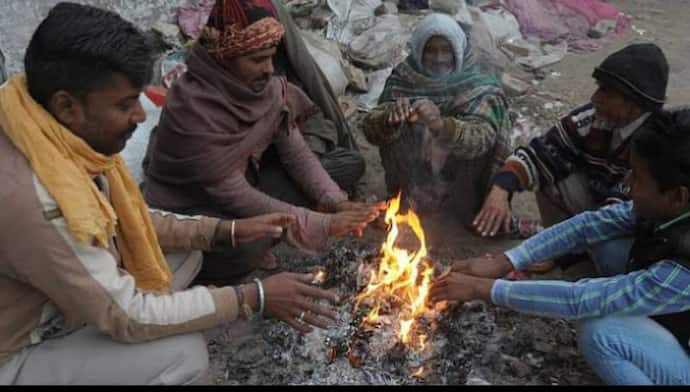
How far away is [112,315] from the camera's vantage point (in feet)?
6.85

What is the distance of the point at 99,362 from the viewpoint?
221 centimetres

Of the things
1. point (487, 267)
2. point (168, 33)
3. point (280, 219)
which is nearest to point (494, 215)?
point (487, 267)

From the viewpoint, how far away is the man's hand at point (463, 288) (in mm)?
2652

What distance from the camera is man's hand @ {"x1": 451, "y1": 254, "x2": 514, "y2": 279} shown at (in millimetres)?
2941

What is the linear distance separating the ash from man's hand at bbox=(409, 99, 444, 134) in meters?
1.02

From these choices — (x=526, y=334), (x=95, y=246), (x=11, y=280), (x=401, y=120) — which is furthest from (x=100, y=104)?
(x=526, y=334)

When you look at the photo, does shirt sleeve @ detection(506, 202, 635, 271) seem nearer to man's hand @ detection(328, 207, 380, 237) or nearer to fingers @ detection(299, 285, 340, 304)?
man's hand @ detection(328, 207, 380, 237)

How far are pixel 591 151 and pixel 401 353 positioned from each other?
1518mm

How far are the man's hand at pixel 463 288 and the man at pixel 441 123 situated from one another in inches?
44.0

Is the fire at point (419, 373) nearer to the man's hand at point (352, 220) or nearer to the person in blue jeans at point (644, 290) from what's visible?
the person in blue jeans at point (644, 290)

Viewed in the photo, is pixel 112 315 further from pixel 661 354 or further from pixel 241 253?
pixel 661 354

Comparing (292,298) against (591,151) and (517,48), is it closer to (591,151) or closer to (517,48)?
(591,151)

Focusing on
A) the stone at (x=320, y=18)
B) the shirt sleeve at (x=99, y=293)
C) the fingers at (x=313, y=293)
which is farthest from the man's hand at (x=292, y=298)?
the stone at (x=320, y=18)

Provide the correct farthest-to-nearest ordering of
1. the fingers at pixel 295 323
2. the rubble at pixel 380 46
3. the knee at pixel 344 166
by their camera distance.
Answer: the rubble at pixel 380 46
the knee at pixel 344 166
the fingers at pixel 295 323
